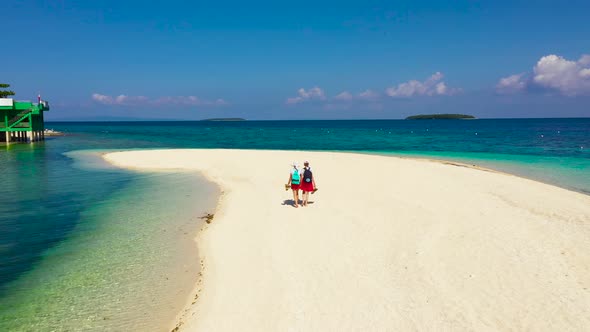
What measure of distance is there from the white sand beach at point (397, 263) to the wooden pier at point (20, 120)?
52471 mm

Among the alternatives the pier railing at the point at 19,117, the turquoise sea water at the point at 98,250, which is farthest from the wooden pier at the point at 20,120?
the turquoise sea water at the point at 98,250

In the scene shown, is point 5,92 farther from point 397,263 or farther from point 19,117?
point 397,263

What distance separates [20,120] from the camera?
55719 mm

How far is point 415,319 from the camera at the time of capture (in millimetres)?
7035

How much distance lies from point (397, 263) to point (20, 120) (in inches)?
2557

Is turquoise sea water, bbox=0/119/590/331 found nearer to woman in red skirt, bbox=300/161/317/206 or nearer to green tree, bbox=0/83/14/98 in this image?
woman in red skirt, bbox=300/161/317/206

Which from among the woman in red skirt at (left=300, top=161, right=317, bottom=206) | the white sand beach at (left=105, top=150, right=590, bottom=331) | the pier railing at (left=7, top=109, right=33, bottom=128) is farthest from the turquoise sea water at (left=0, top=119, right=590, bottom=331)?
the pier railing at (left=7, top=109, right=33, bottom=128)

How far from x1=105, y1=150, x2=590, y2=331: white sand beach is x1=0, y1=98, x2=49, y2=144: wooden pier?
172ft

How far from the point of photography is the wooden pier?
53.5 m

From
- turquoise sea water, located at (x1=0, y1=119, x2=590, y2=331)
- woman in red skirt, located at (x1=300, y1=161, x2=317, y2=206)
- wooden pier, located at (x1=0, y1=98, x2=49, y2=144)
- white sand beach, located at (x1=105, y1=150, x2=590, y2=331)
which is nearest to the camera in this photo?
white sand beach, located at (x1=105, y1=150, x2=590, y2=331)

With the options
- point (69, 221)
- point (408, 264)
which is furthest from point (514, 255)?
point (69, 221)

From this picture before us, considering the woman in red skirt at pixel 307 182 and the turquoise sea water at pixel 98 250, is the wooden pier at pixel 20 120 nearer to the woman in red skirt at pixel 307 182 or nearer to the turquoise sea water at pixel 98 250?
the turquoise sea water at pixel 98 250

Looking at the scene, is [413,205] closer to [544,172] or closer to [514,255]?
[514,255]

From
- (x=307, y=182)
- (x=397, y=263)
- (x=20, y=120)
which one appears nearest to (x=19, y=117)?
(x=20, y=120)
